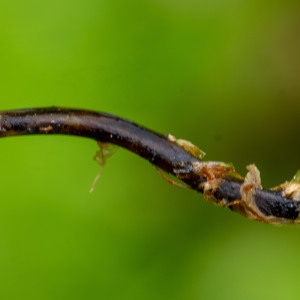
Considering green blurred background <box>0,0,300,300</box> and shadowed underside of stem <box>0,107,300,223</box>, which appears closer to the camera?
shadowed underside of stem <box>0,107,300,223</box>

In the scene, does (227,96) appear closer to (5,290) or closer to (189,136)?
(189,136)

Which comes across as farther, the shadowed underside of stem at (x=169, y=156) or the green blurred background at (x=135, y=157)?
the green blurred background at (x=135, y=157)

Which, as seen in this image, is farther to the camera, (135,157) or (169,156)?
(135,157)

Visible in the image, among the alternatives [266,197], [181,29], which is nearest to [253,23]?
[181,29]

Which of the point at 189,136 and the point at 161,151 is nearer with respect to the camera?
the point at 161,151
